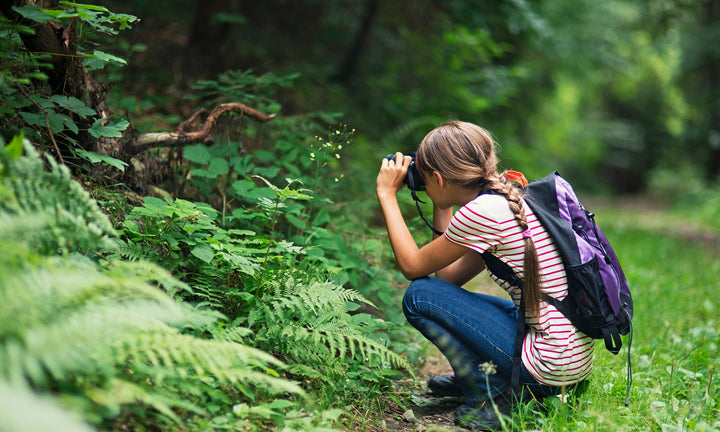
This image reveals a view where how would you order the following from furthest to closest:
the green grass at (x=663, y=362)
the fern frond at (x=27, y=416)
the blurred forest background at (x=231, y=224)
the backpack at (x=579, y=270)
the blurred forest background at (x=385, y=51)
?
the blurred forest background at (x=385, y=51) < the green grass at (x=663, y=362) < the backpack at (x=579, y=270) < the blurred forest background at (x=231, y=224) < the fern frond at (x=27, y=416)

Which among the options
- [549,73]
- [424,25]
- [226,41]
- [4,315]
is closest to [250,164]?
[4,315]

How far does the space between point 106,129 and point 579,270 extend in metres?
2.13

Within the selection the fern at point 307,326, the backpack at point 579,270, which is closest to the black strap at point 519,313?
the backpack at point 579,270

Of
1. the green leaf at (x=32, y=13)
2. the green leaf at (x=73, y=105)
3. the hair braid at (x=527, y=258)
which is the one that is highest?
the green leaf at (x=32, y=13)

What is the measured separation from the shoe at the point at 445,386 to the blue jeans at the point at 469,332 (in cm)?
18

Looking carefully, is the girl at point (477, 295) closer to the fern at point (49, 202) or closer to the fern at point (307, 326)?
the fern at point (307, 326)

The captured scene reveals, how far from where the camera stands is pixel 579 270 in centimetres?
212

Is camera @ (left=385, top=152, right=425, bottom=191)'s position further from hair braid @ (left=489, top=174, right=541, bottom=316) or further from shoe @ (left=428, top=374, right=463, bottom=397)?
shoe @ (left=428, top=374, right=463, bottom=397)

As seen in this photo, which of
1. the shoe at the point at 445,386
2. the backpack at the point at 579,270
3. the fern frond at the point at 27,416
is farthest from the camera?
the shoe at the point at 445,386

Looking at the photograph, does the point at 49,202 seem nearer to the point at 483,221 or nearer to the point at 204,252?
the point at 204,252

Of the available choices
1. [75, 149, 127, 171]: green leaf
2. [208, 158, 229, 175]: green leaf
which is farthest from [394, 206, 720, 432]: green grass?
[75, 149, 127, 171]: green leaf

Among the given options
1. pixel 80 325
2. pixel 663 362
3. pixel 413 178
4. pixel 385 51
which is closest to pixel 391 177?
pixel 413 178

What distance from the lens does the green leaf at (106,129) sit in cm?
237

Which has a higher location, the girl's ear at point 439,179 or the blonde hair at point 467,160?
the blonde hair at point 467,160
